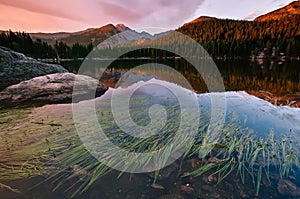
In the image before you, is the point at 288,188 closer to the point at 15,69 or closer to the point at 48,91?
the point at 48,91

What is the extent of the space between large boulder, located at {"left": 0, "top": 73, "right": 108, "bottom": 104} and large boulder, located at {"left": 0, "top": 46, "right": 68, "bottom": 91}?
→ 1.76m

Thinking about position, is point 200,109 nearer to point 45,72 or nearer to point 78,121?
Answer: point 78,121

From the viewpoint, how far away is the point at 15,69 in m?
11.3

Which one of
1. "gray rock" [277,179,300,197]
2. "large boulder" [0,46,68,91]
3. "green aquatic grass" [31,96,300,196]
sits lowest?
"gray rock" [277,179,300,197]

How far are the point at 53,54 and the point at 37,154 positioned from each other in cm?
8870

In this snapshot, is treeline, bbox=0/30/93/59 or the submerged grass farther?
Answer: treeline, bbox=0/30/93/59

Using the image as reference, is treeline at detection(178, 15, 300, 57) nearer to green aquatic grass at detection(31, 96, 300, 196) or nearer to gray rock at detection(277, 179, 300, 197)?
green aquatic grass at detection(31, 96, 300, 196)

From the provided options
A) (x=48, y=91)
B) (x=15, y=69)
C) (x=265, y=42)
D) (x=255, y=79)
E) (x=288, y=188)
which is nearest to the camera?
(x=288, y=188)

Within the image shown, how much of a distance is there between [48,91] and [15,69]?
4473 mm

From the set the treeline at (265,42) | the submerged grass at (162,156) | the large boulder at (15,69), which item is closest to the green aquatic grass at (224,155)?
the submerged grass at (162,156)

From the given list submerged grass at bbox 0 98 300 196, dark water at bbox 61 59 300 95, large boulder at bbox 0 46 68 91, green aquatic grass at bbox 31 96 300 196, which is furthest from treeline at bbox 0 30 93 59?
green aquatic grass at bbox 31 96 300 196

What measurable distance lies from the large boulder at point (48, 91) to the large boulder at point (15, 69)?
176 cm

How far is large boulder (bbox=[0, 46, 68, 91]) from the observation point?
35.3 ft

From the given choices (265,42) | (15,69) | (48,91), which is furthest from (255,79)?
(265,42)
